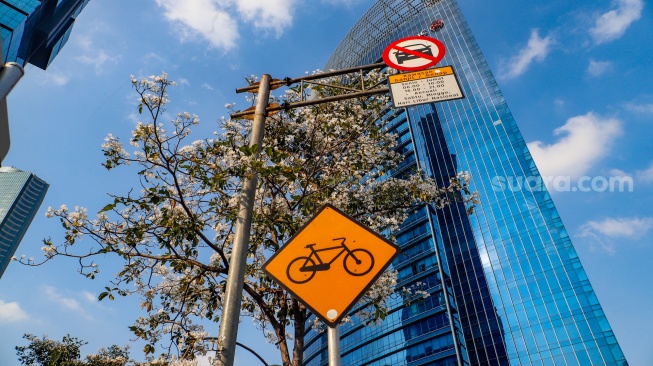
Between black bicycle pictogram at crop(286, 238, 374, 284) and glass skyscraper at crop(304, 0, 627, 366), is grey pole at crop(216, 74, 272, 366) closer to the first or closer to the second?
black bicycle pictogram at crop(286, 238, 374, 284)

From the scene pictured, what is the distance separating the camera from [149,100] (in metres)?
6.54

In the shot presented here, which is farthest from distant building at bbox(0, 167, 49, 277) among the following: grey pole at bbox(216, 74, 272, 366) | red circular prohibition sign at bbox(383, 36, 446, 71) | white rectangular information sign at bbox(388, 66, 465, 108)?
white rectangular information sign at bbox(388, 66, 465, 108)

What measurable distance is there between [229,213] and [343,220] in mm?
3370

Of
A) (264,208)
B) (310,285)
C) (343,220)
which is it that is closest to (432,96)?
(343,220)

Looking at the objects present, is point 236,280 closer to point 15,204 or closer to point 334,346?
point 334,346

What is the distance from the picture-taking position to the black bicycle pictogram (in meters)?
2.77

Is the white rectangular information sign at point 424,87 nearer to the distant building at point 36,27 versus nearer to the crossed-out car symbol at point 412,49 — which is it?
the crossed-out car symbol at point 412,49

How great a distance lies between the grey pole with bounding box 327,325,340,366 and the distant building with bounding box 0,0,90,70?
7714cm

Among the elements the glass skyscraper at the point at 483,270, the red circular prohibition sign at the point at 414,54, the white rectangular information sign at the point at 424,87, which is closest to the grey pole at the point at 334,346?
the white rectangular information sign at the point at 424,87

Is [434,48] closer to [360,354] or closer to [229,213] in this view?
[229,213]

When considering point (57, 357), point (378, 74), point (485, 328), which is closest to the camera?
point (378, 74)

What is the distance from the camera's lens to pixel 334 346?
272cm

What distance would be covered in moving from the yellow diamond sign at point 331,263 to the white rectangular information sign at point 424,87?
8.37ft

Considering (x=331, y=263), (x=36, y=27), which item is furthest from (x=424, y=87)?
(x=36, y=27)
